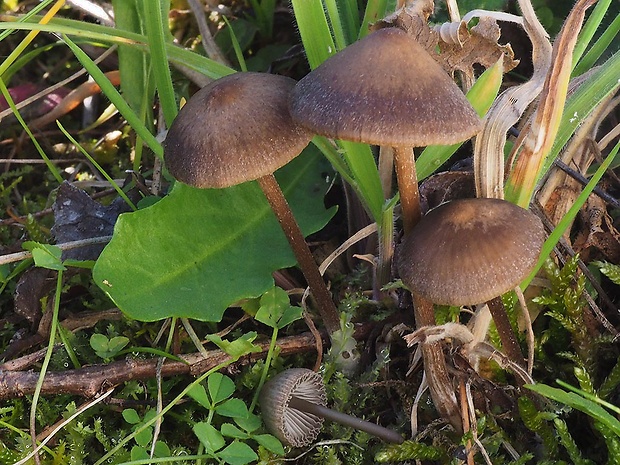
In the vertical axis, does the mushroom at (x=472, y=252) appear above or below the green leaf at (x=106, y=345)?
above

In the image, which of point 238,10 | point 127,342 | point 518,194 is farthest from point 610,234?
point 238,10

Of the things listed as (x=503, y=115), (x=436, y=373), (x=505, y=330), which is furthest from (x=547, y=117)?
(x=436, y=373)

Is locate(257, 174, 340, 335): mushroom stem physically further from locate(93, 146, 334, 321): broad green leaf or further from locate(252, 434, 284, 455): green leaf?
locate(252, 434, 284, 455): green leaf

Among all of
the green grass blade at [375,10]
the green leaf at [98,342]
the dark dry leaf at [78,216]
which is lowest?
the green leaf at [98,342]

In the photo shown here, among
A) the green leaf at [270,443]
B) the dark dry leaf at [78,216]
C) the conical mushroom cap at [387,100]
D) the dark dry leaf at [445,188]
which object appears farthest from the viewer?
the dark dry leaf at [78,216]

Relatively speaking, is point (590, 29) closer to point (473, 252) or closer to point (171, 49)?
point (473, 252)

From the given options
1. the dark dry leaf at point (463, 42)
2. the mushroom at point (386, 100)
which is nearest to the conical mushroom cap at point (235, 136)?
the mushroom at point (386, 100)

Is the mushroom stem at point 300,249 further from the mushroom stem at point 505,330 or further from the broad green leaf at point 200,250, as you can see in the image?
the mushroom stem at point 505,330
